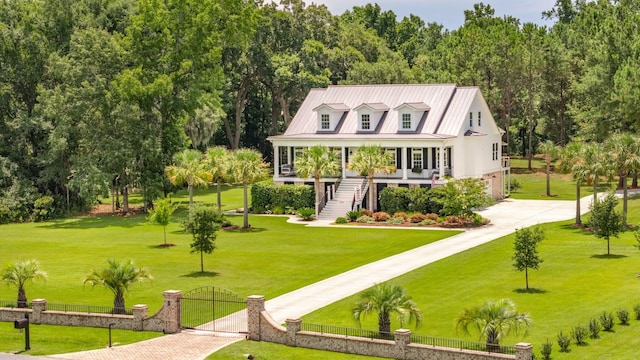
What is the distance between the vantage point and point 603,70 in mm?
91625

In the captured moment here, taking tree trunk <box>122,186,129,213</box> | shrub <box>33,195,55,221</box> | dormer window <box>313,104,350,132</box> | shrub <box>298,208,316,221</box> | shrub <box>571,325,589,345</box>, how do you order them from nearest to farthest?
shrub <box>571,325,589,345</box>, shrub <box>298,208,316,221</box>, shrub <box>33,195,55,221</box>, dormer window <box>313,104,350,132</box>, tree trunk <box>122,186,129,213</box>

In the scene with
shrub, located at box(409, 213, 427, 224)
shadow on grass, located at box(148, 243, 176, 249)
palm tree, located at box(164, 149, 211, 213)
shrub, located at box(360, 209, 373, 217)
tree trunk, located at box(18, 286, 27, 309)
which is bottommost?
tree trunk, located at box(18, 286, 27, 309)

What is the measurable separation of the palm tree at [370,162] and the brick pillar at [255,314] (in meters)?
36.5

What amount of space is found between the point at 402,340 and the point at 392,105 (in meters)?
48.0

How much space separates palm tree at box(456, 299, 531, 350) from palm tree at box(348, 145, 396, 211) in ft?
130

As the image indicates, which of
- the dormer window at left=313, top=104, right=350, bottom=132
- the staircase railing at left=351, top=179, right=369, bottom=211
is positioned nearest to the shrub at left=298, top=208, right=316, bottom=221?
the staircase railing at left=351, top=179, right=369, bottom=211

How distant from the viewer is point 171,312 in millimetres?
40656

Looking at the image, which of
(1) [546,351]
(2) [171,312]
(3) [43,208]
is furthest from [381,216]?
(1) [546,351]

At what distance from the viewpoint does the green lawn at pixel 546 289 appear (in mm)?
38688

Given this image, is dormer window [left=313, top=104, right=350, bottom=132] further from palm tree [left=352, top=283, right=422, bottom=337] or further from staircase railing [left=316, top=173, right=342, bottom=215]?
palm tree [left=352, top=283, right=422, bottom=337]

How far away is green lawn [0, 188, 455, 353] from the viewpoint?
4925cm

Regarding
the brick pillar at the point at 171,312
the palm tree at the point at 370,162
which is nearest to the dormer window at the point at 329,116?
the palm tree at the point at 370,162

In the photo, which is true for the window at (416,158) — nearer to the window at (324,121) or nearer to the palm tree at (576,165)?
the window at (324,121)

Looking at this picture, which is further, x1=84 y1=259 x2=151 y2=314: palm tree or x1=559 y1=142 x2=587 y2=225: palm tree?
x1=559 y1=142 x2=587 y2=225: palm tree
